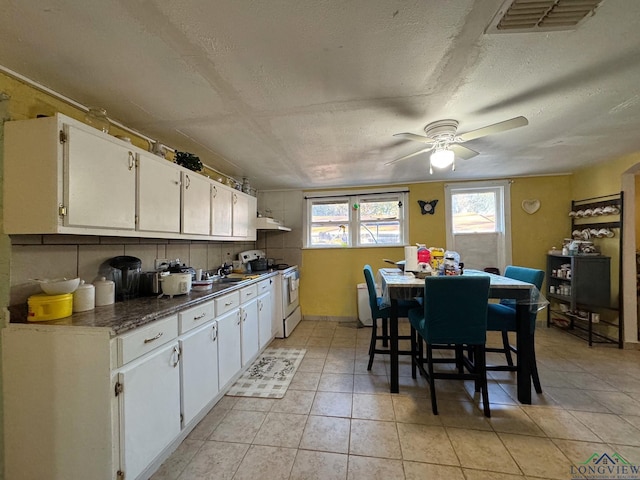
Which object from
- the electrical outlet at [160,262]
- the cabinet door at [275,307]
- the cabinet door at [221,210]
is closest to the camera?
the electrical outlet at [160,262]

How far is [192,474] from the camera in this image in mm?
1438

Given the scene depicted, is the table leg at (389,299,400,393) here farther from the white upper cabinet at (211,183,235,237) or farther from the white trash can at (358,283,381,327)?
the white upper cabinet at (211,183,235,237)

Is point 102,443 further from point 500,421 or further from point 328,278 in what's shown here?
point 328,278

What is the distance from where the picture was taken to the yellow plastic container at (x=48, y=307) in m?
1.26

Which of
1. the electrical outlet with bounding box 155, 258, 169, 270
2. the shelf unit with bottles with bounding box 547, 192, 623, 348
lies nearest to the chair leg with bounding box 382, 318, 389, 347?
the electrical outlet with bounding box 155, 258, 169, 270

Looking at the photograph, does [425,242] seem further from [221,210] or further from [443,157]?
[221,210]

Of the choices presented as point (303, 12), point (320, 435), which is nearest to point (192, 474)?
point (320, 435)

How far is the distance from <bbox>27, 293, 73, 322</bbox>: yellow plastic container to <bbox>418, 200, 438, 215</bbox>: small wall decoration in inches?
162

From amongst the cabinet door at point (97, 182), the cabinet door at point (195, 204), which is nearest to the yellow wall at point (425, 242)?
the cabinet door at point (195, 204)

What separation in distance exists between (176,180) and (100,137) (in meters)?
0.66

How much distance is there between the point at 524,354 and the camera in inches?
80.4

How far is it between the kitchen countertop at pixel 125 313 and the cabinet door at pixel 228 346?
0.36 metres

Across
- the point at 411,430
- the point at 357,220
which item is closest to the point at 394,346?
the point at 411,430

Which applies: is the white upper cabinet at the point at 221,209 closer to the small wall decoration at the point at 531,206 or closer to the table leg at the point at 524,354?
the table leg at the point at 524,354
